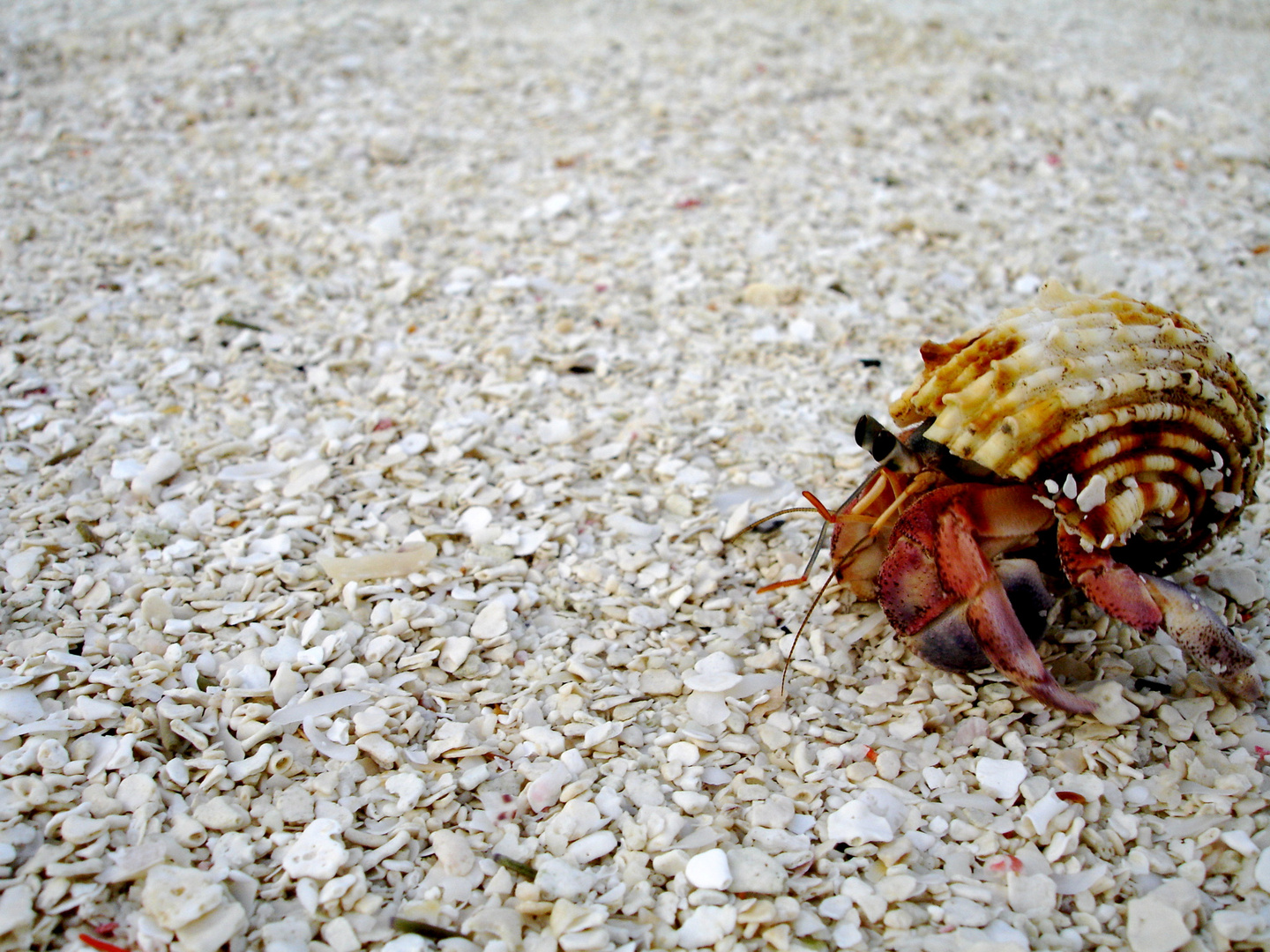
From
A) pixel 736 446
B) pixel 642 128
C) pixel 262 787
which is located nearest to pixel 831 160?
pixel 642 128

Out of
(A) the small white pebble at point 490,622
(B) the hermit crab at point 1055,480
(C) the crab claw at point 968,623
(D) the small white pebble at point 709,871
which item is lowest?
(D) the small white pebble at point 709,871

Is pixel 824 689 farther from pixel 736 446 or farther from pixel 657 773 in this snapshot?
pixel 736 446

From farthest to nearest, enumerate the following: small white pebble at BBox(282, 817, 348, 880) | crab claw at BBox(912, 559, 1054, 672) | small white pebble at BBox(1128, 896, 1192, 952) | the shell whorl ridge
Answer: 1. crab claw at BBox(912, 559, 1054, 672)
2. the shell whorl ridge
3. small white pebble at BBox(282, 817, 348, 880)
4. small white pebble at BBox(1128, 896, 1192, 952)

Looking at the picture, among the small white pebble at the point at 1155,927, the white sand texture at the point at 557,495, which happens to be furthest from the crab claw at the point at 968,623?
the small white pebble at the point at 1155,927

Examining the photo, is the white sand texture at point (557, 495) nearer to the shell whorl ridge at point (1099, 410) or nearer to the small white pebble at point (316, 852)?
the small white pebble at point (316, 852)

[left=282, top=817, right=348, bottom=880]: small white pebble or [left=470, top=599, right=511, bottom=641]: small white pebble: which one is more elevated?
[left=470, top=599, right=511, bottom=641]: small white pebble

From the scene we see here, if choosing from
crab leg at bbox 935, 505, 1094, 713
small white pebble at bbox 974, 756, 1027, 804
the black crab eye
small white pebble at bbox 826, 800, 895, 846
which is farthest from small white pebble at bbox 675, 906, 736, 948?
the black crab eye

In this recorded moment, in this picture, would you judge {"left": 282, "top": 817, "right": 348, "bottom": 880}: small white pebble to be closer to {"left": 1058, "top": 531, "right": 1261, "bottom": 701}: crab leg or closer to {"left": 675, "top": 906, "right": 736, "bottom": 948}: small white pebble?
{"left": 675, "top": 906, "right": 736, "bottom": 948}: small white pebble
